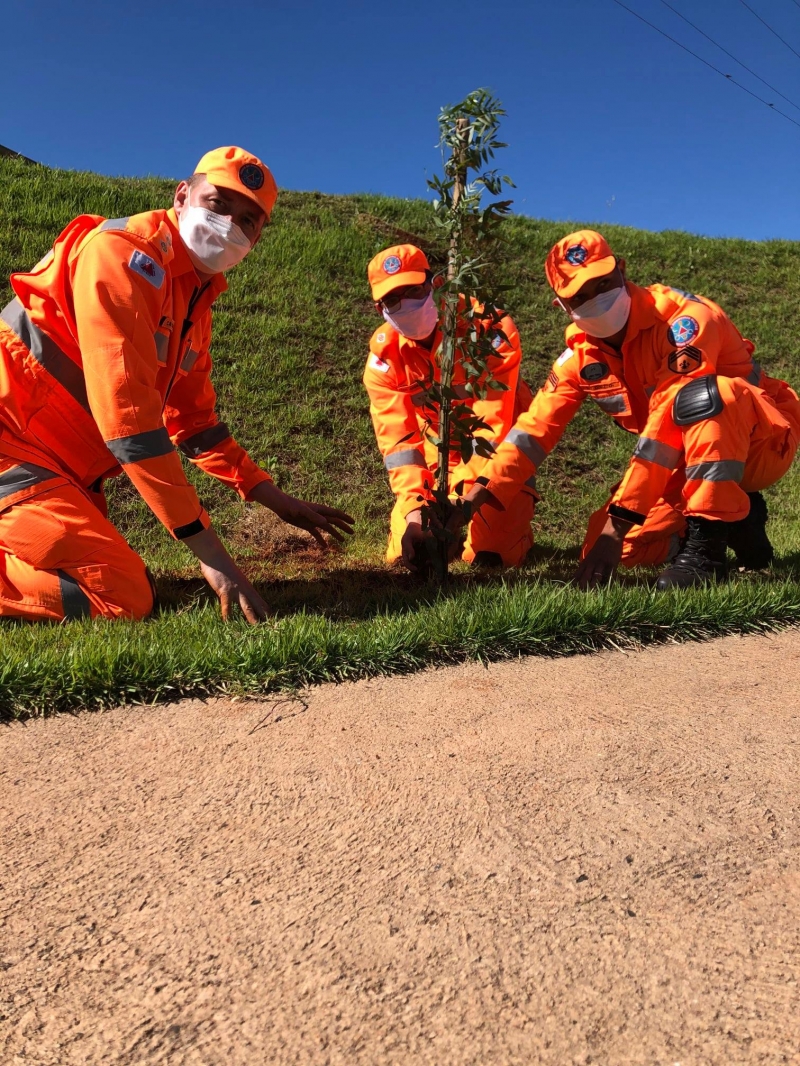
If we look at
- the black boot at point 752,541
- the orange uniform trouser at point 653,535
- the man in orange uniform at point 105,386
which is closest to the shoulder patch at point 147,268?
the man in orange uniform at point 105,386

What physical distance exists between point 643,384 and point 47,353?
115 inches

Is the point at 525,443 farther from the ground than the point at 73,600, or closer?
farther from the ground

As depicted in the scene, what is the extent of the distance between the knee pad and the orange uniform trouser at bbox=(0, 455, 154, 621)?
2.70 metres

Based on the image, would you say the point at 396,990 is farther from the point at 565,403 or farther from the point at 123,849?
the point at 565,403

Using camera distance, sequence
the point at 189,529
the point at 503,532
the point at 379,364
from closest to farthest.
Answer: the point at 189,529, the point at 379,364, the point at 503,532

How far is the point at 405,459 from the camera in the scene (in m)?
4.11

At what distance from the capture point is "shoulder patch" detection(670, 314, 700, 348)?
3.64 metres

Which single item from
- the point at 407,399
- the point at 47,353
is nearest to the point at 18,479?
the point at 47,353

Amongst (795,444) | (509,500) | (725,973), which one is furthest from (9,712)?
(795,444)

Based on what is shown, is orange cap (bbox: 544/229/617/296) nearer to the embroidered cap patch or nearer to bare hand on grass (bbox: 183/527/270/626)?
the embroidered cap patch

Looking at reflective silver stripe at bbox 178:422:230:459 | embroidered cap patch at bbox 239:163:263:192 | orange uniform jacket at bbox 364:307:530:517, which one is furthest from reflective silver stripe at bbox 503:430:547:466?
embroidered cap patch at bbox 239:163:263:192

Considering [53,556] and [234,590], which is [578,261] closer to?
[234,590]

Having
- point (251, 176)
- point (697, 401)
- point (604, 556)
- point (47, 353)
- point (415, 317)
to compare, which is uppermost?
point (251, 176)

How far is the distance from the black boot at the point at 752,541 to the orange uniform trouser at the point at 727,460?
0.19 metres
